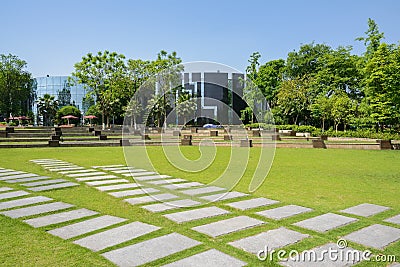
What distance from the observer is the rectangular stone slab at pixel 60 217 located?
4.10 m

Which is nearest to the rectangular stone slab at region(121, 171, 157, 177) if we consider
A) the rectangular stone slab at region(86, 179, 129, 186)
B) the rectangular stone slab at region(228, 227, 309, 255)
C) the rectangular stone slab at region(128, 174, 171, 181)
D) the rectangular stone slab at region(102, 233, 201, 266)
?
the rectangular stone slab at region(128, 174, 171, 181)

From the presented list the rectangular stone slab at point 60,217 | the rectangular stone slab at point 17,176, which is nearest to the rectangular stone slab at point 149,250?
the rectangular stone slab at point 60,217

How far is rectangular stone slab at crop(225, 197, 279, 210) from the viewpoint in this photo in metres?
4.97

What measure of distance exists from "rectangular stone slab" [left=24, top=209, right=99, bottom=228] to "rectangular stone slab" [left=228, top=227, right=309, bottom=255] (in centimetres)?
215

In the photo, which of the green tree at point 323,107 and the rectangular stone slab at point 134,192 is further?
the green tree at point 323,107

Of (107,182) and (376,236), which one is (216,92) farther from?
(376,236)

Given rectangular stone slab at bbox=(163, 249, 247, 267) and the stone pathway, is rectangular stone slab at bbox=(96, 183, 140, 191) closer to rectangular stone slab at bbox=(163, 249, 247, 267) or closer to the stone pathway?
the stone pathway

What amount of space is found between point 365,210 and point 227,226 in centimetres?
220

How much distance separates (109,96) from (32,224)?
30607 millimetres

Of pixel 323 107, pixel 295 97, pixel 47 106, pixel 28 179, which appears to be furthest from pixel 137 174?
pixel 47 106

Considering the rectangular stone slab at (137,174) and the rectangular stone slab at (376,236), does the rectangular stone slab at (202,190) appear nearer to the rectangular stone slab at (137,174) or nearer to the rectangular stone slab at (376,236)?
the rectangular stone slab at (137,174)

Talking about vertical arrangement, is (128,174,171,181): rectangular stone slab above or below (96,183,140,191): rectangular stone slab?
above

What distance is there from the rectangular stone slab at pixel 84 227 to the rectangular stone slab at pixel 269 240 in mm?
1585

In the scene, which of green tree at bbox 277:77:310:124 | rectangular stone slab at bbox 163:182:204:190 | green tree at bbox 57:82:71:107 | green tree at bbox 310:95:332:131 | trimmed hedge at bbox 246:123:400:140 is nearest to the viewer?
rectangular stone slab at bbox 163:182:204:190
